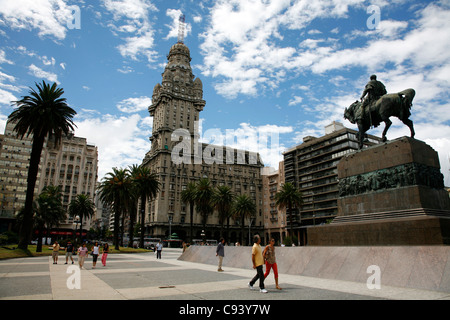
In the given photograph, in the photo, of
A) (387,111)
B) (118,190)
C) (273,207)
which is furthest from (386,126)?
(273,207)

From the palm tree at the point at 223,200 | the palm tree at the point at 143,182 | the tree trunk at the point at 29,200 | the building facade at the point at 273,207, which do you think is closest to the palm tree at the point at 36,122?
the tree trunk at the point at 29,200

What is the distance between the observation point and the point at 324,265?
41.8ft

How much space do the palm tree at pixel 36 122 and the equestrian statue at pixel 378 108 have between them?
2925cm

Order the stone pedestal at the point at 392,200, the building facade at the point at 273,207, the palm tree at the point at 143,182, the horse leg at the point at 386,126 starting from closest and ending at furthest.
→ the stone pedestal at the point at 392,200 < the horse leg at the point at 386,126 < the palm tree at the point at 143,182 < the building facade at the point at 273,207

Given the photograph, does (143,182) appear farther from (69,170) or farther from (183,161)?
(69,170)

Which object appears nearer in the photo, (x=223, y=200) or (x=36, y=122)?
(x=36, y=122)

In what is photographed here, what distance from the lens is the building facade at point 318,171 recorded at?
80.8 metres

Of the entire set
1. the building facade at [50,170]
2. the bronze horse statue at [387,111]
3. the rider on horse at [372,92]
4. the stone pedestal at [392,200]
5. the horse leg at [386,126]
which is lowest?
the stone pedestal at [392,200]

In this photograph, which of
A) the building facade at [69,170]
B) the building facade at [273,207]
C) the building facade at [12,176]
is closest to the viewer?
the building facade at [12,176]

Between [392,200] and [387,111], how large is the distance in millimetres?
4944

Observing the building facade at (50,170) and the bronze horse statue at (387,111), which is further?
the building facade at (50,170)

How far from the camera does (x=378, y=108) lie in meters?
16.5

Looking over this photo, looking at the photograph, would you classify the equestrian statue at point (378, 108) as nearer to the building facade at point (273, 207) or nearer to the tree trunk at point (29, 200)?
the tree trunk at point (29, 200)

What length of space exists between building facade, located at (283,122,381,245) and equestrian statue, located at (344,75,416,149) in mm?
64492
